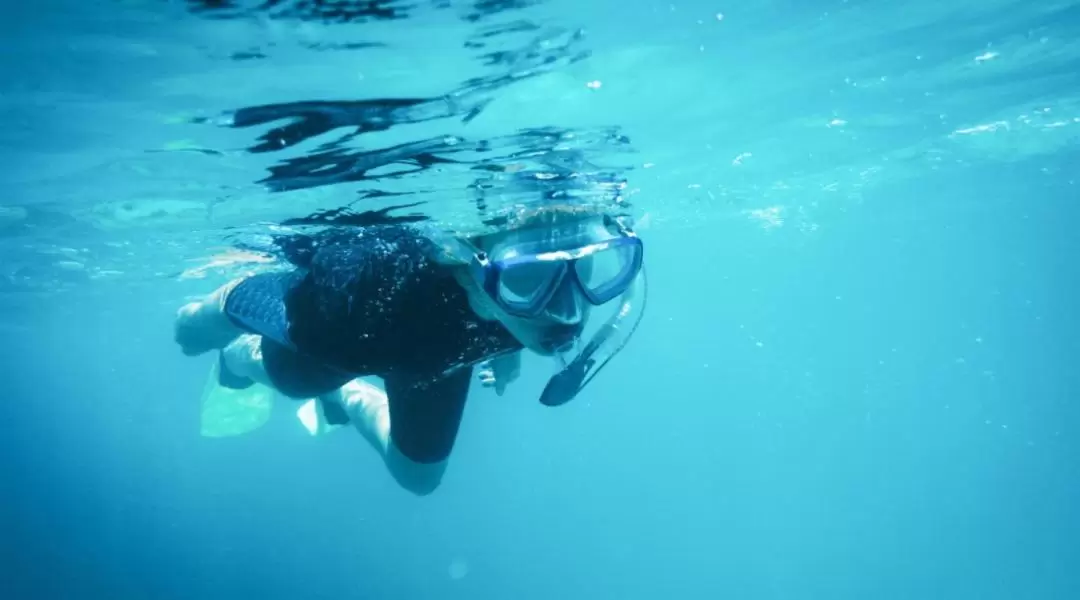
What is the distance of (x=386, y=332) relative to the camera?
6.56m

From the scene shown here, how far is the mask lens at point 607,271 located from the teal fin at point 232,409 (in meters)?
8.55

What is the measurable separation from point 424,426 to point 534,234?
2936 mm

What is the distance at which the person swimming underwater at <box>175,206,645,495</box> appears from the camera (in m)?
5.65

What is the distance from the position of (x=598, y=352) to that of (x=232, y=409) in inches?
370

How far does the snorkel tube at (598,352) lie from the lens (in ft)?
19.2

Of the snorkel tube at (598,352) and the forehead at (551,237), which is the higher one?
the forehead at (551,237)

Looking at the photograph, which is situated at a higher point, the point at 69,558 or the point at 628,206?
the point at 628,206

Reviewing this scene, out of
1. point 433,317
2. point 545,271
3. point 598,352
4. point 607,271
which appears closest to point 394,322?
point 433,317

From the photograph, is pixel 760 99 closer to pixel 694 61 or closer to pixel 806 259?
pixel 694 61

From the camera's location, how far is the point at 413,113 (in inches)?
336

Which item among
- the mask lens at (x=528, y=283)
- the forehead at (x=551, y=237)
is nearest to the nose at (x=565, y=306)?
the mask lens at (x=528, y=283)

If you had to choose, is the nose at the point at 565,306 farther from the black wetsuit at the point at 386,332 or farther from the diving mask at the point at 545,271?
the black wetsuit at the point at 386,332

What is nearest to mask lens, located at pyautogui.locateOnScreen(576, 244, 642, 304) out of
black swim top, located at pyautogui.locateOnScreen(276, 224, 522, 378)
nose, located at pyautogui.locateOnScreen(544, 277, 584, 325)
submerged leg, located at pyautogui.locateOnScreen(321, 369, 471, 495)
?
nose, located at pyautogui.locateOnScreen(544, 277, 584, 325)

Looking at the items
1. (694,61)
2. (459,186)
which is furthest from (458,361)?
(694,61)
